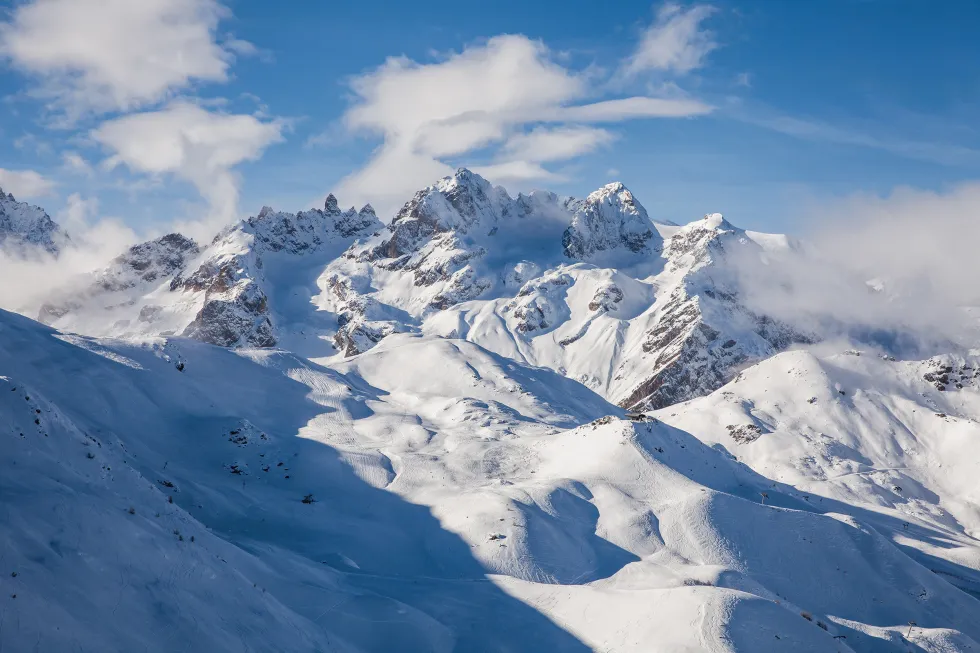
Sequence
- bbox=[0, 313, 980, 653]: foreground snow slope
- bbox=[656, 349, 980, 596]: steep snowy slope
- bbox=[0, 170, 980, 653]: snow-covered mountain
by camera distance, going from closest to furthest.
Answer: bbox=[0, 313, 980, 653]: foreground snow slope < bbox=[0, 170, 980, 653]: snow-covered mountain < bbox=[656, 349, 980, 596]: steep snowy slope

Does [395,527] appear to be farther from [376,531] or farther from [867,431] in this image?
[867,431]

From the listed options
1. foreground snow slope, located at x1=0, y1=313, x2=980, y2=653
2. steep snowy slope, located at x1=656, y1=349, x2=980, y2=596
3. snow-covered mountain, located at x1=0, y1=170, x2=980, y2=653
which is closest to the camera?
foreground snow slope, located at x1=0, y1=313, x2=980, y2=653

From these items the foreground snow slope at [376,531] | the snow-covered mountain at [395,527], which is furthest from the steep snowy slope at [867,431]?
the foreground snow slope at [376,531]

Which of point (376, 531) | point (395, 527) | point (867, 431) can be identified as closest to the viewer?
point (376, 531)

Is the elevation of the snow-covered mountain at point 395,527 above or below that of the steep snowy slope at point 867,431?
below

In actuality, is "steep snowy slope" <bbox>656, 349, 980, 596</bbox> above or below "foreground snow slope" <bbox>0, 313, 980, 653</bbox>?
above

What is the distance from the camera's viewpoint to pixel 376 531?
137ft

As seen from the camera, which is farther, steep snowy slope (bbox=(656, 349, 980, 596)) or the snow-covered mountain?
steep snowy slope (bbox=(656, 349, 980, 596))

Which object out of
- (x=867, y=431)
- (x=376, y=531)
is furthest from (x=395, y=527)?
(x=867, y=431)

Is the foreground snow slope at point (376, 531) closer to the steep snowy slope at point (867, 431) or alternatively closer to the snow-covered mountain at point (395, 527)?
the snow-covered mountain at point (395, 527)

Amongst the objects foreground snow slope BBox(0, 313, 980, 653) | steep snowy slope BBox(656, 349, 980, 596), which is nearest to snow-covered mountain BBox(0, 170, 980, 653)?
foreground snow slope BBox(0, 313, 980, 653)

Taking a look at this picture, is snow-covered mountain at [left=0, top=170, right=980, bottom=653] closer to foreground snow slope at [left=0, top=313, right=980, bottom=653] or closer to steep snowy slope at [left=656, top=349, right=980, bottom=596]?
foreground snow slope at [left=0, top=313, right=980, bottom=653]

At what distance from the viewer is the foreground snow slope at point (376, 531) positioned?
62.3ft

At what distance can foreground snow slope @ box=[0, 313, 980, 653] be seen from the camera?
62.3 ft
